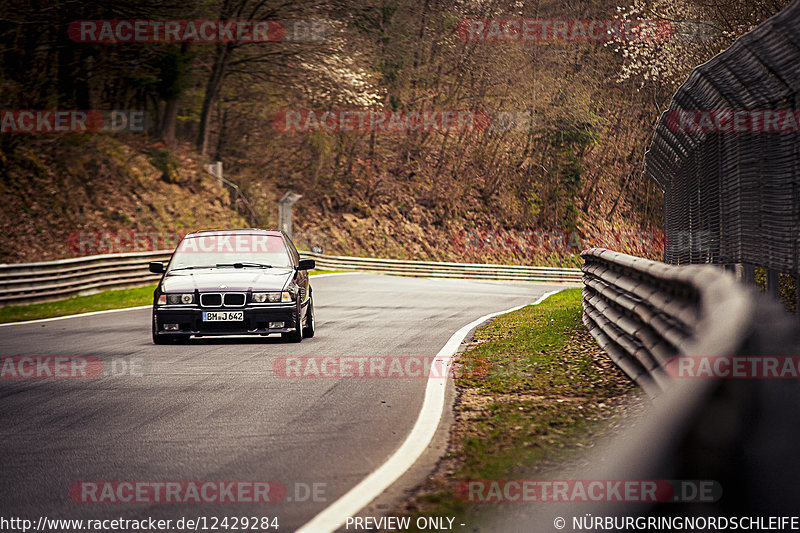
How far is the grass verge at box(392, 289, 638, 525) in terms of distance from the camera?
5121 mm

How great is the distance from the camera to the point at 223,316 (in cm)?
1171

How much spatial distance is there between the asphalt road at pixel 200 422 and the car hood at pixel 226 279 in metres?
0.81

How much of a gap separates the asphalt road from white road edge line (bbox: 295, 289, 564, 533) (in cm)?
9

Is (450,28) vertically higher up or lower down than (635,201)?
higher up

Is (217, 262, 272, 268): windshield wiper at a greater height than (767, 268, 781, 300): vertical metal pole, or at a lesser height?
greater

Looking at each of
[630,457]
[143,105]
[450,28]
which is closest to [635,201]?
[450,28]

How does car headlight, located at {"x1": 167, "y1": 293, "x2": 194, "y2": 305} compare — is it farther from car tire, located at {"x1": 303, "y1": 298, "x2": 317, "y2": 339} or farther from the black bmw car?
car tire, located at {"x1": 303, "y1": 298, "x2": 317, "y2": 339}

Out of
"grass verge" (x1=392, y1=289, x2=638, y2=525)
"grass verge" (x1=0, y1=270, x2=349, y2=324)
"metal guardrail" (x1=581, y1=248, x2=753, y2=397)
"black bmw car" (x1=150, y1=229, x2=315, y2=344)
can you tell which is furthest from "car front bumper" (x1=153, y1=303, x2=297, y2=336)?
"grass verge" (x1=0, y1=270, x2=349, y2=324)

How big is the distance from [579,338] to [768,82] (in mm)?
3750

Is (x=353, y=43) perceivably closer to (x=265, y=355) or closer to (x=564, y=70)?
(x=564, y=70)

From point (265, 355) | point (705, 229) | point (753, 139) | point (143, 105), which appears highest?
point (143, 105)

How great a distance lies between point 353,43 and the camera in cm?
4203

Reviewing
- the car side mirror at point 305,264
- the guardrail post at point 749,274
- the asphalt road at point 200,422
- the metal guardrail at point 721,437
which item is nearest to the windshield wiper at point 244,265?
the car side mirror at point 305,264

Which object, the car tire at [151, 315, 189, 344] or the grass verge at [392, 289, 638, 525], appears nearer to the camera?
the grass verge at [392, 289, 638, 525]
